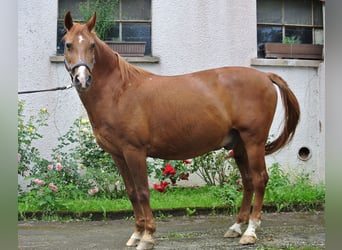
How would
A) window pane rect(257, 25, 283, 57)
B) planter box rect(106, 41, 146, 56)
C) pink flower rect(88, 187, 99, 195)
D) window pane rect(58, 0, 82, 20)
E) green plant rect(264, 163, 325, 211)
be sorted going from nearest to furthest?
green plant rect(264, 163, 325, 211)
pink flower rect(88, 187, 99, 195)
planter box rect(106, 41, 146, 56)
window pane rect(58, 0, 82, 20)
window pane rect(257, 25, 283, 57)

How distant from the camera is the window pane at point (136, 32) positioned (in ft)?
19.7

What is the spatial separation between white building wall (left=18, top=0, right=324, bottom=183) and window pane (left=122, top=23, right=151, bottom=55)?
132 millimetres

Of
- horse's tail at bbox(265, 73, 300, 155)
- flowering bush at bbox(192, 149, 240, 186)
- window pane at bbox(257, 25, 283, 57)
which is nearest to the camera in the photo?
horse's tail at bbox(265, 73, 300, 155)

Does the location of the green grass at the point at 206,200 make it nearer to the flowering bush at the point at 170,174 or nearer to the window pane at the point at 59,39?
the flowering bush at the point at 170,174

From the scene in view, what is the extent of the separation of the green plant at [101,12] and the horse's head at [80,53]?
109 inches

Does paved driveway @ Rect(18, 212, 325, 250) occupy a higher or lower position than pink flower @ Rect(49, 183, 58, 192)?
lower

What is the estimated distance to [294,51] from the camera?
611 cm

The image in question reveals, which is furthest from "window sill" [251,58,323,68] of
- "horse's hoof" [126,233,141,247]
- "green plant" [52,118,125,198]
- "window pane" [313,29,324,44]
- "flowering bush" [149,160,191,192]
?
"horse's hoof" [126,233,141,247]

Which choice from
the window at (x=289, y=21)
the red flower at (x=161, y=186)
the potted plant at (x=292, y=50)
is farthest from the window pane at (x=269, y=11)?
the red flower at (x=161, y=186)

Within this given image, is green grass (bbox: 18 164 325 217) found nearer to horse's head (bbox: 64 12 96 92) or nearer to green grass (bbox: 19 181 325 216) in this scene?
green grass (bbox: 19 181 325 216)

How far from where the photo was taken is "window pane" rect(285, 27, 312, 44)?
6.31m

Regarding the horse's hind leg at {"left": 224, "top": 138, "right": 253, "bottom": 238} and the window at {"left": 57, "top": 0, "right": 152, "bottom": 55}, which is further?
the window at {"left": 57, "top": 0, "right": 152, "bottom": 55}
